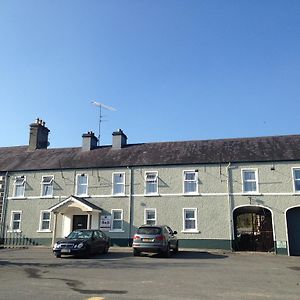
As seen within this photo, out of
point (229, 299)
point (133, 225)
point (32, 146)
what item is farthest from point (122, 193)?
point (229, 299)

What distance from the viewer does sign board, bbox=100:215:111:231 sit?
90.4ft

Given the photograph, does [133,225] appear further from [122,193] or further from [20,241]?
[20,241]

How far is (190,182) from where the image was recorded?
2730 centimetres

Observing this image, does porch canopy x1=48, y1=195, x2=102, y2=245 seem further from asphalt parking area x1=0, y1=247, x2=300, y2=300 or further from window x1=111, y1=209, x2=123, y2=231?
asphalt parking area x1=0, y1=247, x2=300, y2=300

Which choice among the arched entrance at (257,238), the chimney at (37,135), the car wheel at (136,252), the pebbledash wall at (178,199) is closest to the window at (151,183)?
the pebbledash wall at (178,199)

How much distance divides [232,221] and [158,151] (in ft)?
27.4

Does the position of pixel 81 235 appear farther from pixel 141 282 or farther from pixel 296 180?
pixel 296 180

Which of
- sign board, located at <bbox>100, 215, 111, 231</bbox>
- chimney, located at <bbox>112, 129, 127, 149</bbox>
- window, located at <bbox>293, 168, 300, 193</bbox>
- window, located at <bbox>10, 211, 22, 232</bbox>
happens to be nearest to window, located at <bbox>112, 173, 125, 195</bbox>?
sign board, located at <bbox>100, 215, 111, 231</bbox>

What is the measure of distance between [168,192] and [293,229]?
912cm

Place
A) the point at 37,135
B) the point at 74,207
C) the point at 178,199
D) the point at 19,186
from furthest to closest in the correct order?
the point at 37,135, the point at 19,186, the point at 74,207, the point at 178,199

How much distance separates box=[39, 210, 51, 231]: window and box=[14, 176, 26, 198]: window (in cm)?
253

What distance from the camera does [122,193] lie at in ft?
92.5

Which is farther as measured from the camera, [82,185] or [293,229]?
[82,185]

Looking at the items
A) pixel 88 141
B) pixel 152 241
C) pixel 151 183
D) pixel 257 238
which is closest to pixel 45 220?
pixel 88 141
